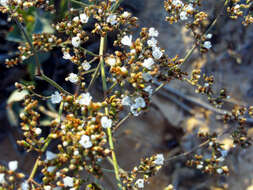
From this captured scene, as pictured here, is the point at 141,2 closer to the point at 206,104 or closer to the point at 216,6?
the point at 216,6

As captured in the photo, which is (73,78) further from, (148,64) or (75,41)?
(148,64)

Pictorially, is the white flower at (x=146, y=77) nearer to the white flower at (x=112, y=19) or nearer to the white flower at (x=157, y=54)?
the white flower at (x=157, y=54)

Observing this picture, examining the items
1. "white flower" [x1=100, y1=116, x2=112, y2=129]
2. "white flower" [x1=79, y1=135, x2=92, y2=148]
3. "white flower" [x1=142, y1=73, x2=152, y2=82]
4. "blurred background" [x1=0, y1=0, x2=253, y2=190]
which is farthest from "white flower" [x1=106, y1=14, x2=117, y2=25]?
"blurred background" [x1=0, y1=0, x2=253, y2=190]

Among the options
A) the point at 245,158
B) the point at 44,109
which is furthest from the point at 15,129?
the point at 245,158

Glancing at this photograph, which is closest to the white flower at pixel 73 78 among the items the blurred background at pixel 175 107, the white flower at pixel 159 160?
the white flower at pixel 159 160

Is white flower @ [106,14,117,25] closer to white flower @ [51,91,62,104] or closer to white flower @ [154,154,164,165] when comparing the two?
white flower @ [51,91,62,104]

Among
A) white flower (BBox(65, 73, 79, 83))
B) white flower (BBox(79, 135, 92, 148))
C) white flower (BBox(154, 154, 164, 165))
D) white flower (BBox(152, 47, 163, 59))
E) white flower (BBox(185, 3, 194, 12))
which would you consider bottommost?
white flower (BBox(79, 135, 92, 148))
